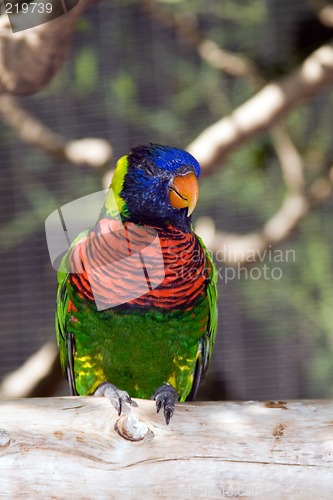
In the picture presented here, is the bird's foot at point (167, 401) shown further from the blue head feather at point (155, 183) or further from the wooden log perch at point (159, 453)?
the blue head feather at point (155, 183)

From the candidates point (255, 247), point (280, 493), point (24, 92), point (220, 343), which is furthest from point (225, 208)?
point (280, 493)

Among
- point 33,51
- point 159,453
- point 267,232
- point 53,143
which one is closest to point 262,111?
point 267,232

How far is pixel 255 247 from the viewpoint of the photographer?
257 centimetres

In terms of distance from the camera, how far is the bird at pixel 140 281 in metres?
1.60

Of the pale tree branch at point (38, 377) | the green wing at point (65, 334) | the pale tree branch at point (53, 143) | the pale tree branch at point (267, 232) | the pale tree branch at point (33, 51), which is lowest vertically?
the pale tree branch at point (38, 377)

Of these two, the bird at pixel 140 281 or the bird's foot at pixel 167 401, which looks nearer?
the bird's foot at pixel 167 401

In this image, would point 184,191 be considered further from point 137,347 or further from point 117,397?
point 117,397

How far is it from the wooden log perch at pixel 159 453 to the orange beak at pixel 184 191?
56 cm

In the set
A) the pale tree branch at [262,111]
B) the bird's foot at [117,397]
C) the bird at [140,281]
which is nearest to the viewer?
the bird's foot at [117,397]

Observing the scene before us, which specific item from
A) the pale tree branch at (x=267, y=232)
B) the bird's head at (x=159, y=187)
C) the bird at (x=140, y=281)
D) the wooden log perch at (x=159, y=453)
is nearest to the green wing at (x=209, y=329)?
the bird at (x=140, y=281)

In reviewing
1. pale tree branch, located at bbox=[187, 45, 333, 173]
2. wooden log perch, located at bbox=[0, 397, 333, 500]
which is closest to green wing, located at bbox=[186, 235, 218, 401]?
wooden log perch, located at bbox=[0, 397, 333, 500]

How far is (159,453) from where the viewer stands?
1.20 meters

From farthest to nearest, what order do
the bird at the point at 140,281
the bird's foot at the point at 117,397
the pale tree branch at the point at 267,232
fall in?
the pale tree branch at the point at 267,232 < the bird at the point at 140,281 < the bird's foot at the point at 117,397

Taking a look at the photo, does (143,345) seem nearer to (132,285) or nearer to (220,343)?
(132,285)
